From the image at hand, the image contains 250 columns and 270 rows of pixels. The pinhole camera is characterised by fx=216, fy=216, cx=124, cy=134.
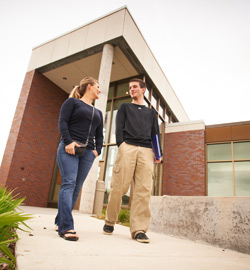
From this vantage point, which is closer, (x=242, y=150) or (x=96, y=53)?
(x=96, y=53)

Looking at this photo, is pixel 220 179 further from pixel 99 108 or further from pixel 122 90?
pixel 99 108

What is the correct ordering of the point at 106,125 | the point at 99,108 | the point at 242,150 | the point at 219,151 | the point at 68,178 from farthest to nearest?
the point at 219,151
the point at 242,150
the point at 106,125
the point at 99,108
the point at 68,178

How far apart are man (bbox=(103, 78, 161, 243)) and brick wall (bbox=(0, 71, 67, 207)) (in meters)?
8.81

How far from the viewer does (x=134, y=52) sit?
973 centimetres

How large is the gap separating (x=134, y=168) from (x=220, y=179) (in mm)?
10394

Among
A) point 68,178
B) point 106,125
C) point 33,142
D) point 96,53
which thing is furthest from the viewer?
point 106,125

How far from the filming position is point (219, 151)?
470 inches

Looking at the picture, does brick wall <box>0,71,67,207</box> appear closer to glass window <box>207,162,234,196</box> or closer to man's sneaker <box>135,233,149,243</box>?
glass window <box>207,162,234,196</box>

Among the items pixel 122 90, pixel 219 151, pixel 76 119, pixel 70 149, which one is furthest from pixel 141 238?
pixel 219 151

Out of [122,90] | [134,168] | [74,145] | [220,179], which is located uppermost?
[122,90]

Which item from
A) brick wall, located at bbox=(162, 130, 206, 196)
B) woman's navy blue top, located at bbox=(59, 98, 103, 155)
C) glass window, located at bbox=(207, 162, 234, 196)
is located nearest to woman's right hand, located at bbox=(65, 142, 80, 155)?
woman's navy blue top, located at bbox=(59, 98, 103, 155)

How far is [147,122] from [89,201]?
5483 mm

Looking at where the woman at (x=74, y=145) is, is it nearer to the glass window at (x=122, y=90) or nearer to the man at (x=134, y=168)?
the man at (x=134, y=168)

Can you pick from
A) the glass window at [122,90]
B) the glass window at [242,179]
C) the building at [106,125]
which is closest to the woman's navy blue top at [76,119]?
the building at [106,125]
